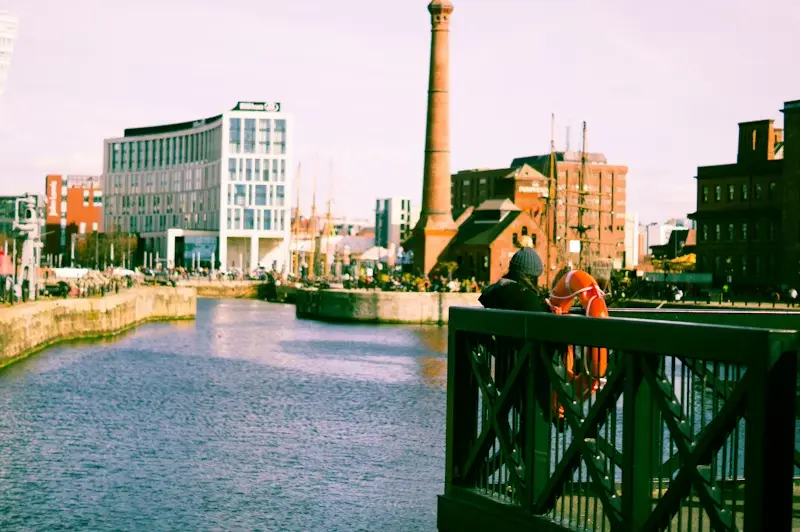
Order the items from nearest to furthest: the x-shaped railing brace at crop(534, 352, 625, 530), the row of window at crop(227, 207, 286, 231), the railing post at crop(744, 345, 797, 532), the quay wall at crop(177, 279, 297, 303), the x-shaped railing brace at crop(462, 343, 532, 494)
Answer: the railing post at crop(744, 345, 797, 532), the x-shaped railing brace at crop(534, 352, 625, 530), the x-shaped railing brace at crop(462, 343, 532, 494), the quay wall at crop(177, 279, 297, 303), the row of window at crop(227, 207, 286, 231)

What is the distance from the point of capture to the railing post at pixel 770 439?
674 cm

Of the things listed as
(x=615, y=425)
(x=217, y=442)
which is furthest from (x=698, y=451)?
(x=217, y=442)

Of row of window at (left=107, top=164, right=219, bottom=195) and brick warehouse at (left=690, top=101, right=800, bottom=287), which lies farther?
row of window at (left=107, top=164, right=219, bottom=195)

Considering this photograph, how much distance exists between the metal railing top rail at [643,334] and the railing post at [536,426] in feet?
1.02

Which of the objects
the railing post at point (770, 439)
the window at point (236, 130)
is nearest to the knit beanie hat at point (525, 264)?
the railing post at point (770, 439)

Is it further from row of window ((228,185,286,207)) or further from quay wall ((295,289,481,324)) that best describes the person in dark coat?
row of window ((228,185,286,207))

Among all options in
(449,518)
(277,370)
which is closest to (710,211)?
(277,370)

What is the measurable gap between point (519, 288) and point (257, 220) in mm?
169768

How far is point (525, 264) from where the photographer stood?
11.6 meters

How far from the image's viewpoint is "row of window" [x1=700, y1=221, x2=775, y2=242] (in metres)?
107

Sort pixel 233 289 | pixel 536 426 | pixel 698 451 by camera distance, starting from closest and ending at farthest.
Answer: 1. pixel 698 451
2. pixel 536 426
3. pixel 233 289

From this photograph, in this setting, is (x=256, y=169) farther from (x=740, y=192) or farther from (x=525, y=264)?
(x=525, y=264)

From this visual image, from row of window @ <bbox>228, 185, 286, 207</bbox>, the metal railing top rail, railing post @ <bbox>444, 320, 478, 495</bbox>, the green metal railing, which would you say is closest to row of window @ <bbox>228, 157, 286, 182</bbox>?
row of window @ <bbox>228, 185, 286, 207</bbox>

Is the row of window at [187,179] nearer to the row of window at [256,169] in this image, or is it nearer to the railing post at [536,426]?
the row of window at [256,169]
